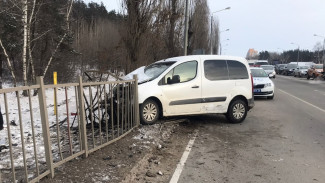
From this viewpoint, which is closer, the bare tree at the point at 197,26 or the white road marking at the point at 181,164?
the white road marking at the point at 181,164

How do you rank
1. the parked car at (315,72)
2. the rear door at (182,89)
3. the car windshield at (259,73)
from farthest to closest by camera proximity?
the parked car at (315,72) → the car windshield at (259,73) → the rear door at (182,89)

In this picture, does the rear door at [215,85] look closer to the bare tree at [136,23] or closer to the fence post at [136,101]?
the fence post at [136,101]

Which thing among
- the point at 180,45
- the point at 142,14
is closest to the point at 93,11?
the point at 180,45

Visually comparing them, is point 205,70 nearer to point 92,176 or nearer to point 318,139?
point 318,139

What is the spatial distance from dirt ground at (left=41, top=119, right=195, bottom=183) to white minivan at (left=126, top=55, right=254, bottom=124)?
0.80 meters

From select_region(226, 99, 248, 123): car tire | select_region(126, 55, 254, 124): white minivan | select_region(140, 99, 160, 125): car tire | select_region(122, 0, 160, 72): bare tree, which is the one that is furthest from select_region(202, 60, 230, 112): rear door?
select_region(122, 0, 160, 72): bare tree

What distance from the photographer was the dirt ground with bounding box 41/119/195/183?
14.9ft

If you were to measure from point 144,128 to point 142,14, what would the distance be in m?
7.62

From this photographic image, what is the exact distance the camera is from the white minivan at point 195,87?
8.12 metres

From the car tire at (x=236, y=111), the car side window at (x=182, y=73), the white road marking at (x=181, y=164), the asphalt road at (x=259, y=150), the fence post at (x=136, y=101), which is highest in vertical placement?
the car side window at (x=182, y=73)

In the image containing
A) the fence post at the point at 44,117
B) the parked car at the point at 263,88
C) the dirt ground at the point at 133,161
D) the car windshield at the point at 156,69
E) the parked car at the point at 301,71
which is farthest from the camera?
the parked car at the point at 301,71

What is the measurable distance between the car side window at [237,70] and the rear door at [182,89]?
1.15 meters

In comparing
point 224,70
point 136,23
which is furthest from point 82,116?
point 136,23

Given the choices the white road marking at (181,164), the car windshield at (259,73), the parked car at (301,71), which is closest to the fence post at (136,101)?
the white road marking at (181,164)
